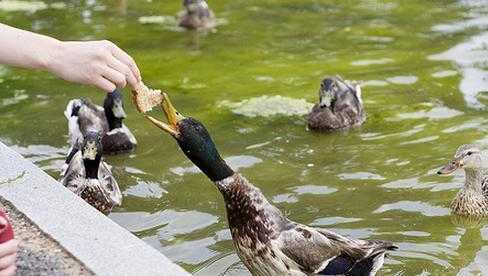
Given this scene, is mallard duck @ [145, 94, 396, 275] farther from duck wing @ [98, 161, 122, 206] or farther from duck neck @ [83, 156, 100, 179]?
duck neck @ [83, 156, 100, 179]

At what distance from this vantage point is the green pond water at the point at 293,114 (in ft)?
26.0

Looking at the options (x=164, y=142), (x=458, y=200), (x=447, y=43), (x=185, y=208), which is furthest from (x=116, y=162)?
(x=447, y=43)

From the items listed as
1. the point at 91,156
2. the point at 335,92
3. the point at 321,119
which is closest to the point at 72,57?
the point at 91,156

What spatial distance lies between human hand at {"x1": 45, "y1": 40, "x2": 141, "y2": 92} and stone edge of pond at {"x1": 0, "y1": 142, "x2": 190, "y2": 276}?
0.79 metres

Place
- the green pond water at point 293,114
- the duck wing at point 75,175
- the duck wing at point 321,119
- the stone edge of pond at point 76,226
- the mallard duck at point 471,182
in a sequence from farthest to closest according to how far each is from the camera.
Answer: the duck wing at point 321,119 → the duck wing at point 75,175 → the mallard duck at point 471,182 → the green pond water at point 293,114 → the stone edge of pond at point 76,226

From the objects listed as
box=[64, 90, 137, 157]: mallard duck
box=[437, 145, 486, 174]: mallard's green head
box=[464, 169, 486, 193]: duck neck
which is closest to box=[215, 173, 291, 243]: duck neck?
box=[437, 145, 486, 174]: mallard's green head

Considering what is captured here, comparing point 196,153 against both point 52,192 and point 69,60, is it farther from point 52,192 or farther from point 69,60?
point 69,60

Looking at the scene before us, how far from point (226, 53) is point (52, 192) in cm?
780

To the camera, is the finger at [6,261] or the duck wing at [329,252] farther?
the duck wing at [329,252]

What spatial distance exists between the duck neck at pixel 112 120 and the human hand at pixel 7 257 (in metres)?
5.70

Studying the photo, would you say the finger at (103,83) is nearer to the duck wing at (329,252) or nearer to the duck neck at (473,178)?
the duck wing at (329,252)

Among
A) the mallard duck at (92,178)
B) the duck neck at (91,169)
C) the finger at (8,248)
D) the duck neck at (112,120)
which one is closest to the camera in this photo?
the finger at (8,248)

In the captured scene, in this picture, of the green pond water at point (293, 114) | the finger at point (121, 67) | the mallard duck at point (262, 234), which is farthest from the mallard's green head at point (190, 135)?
the finger at point (121, 67)

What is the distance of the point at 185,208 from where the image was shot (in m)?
8.38
